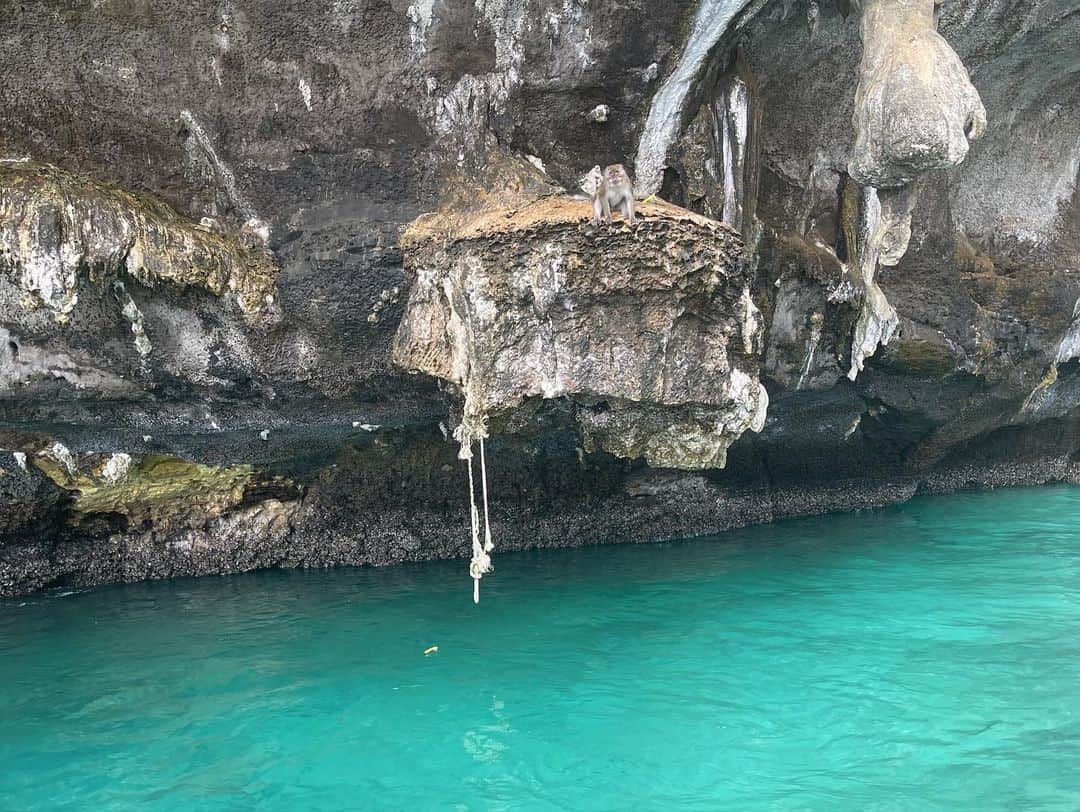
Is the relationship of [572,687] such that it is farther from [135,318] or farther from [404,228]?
[135,318]

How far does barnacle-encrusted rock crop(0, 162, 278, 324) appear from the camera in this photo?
20.5 ft

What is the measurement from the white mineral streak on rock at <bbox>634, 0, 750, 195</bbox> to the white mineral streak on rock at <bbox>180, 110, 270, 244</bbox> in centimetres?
297

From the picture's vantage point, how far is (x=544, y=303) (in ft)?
21.3

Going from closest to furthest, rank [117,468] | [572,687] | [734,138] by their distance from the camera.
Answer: [572,687] → [734,138] → [117,468]

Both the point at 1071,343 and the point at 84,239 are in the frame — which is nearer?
the point at 84,239

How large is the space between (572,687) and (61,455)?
5238 millimetres

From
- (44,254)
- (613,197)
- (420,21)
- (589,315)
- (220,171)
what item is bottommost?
(589,315)

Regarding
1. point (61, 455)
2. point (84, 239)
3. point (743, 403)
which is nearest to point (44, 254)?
point (84, 239)

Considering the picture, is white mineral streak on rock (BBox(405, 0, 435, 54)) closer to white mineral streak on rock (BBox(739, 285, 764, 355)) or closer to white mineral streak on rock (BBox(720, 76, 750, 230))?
white mineral streak on rock (BBox(720, 76, 750, 230))

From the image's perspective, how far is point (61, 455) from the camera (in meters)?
8.51

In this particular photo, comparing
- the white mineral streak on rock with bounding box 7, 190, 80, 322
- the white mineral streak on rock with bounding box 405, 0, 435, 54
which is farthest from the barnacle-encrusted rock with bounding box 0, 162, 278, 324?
the white mineral streak on rock with bounding box 405, 0, 435, 54

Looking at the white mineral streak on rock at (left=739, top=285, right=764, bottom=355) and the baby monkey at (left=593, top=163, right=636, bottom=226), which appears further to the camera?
the white mineral streak on rock at (left=739, top=285, right=764, bottom=355)

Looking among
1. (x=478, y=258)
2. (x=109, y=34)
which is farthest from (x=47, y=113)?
(x=478, y=258)

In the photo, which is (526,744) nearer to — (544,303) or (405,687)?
(405,687)
